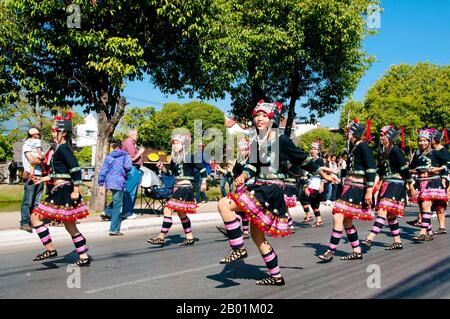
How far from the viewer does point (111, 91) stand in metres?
16.0

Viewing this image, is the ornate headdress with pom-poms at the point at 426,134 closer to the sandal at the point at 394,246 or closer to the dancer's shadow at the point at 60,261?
the sandal at the point at 394,246

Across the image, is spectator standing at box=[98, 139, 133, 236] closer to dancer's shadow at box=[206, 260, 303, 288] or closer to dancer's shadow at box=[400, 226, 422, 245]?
dancer's shadow at box=[206, 260, 303, 288]

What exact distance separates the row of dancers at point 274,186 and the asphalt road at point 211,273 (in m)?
0.33

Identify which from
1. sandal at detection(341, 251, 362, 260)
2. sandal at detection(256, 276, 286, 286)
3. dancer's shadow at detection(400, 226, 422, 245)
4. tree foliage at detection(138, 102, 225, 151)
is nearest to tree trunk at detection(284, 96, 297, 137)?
dancer's shadow at detection(400, 226, 422, 245)

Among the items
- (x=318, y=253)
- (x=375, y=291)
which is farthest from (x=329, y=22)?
(x=375, y=291)

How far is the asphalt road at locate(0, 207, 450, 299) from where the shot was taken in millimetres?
6016

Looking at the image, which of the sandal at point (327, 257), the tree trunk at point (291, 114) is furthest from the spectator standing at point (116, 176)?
the tree trunk at point (291, 114)

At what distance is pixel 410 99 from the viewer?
51438mm

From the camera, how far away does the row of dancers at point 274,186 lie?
6133mm

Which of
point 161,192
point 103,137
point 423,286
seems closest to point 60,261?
point 423,286

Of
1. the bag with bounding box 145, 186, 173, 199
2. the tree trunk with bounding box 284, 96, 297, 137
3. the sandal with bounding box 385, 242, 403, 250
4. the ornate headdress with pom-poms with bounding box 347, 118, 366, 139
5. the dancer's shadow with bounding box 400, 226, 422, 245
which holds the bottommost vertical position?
the dancer's shadow with bounding box 400, 226, 422, 245

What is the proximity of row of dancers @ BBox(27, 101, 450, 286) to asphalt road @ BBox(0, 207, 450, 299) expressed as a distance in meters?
0.33

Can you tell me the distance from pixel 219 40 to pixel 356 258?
10.9 meters

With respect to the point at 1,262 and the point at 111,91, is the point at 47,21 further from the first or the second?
the point at 1,262
